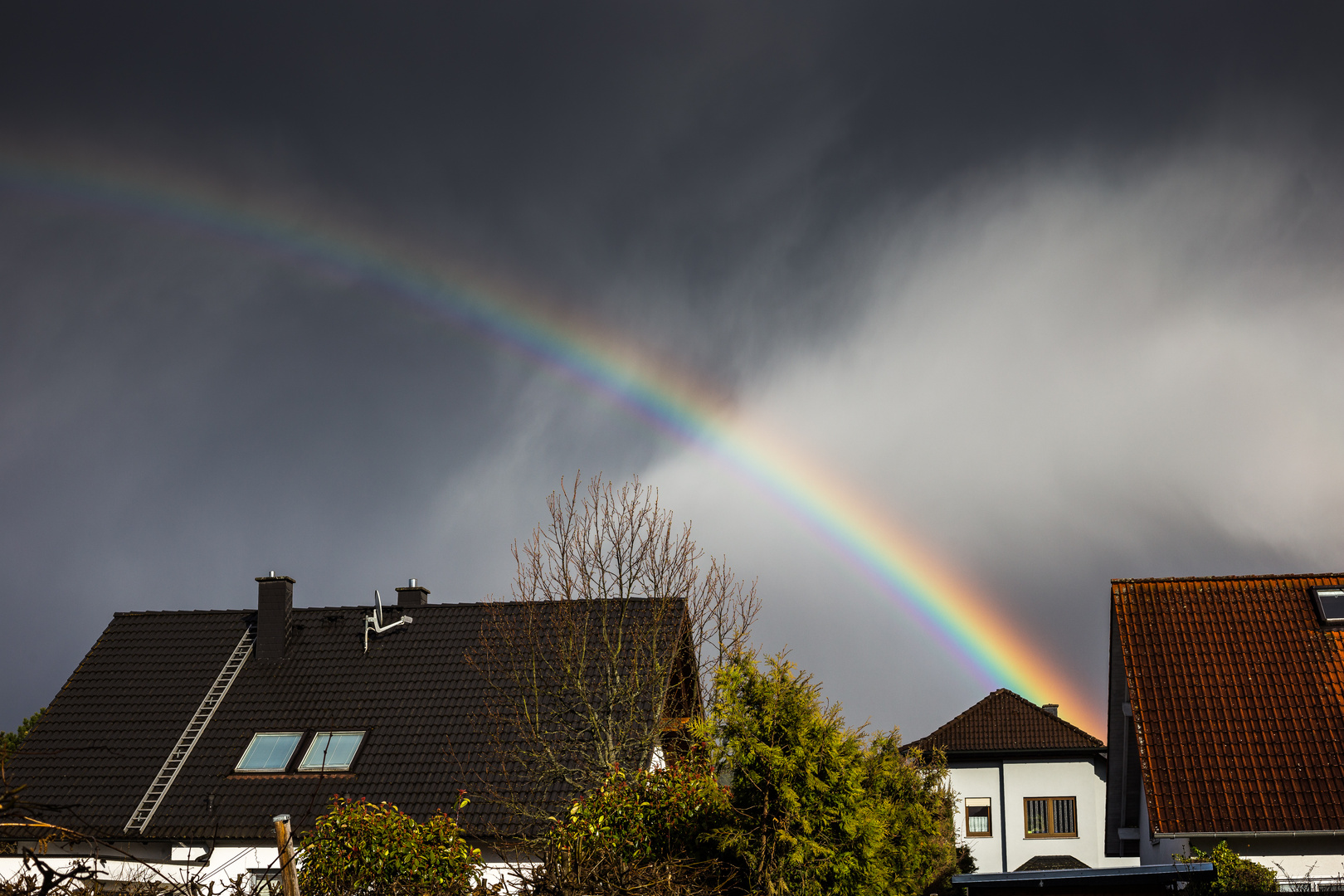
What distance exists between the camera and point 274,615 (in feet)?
79.8

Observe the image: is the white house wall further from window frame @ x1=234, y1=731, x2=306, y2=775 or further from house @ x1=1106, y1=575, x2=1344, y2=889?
window frame @ x1=234, y1=731, x2=306, y2=775

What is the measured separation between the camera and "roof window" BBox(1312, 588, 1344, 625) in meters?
21.2

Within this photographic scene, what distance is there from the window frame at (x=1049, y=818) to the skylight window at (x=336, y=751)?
30.7 metres

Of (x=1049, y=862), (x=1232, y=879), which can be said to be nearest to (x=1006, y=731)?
(x=1049, y=862)

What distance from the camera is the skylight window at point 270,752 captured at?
20.9 meters

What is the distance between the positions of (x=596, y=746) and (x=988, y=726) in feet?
102

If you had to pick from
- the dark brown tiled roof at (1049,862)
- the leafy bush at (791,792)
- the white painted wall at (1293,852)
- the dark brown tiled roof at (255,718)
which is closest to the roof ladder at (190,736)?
the dark brown tiled roof at (255,718)

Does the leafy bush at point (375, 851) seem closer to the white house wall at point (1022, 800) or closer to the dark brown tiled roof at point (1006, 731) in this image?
the dark brown tiled roof at point (1006, 731)

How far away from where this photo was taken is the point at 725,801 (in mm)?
9250

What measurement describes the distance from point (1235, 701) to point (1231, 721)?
56cm

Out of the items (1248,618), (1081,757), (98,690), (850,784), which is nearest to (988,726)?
(1081,757)

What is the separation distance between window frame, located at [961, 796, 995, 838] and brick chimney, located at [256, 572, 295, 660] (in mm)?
29666

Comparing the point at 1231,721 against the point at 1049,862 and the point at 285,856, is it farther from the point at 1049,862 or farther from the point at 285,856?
the point at 1049,862

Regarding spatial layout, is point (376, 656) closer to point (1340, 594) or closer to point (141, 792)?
point (141, 792)
